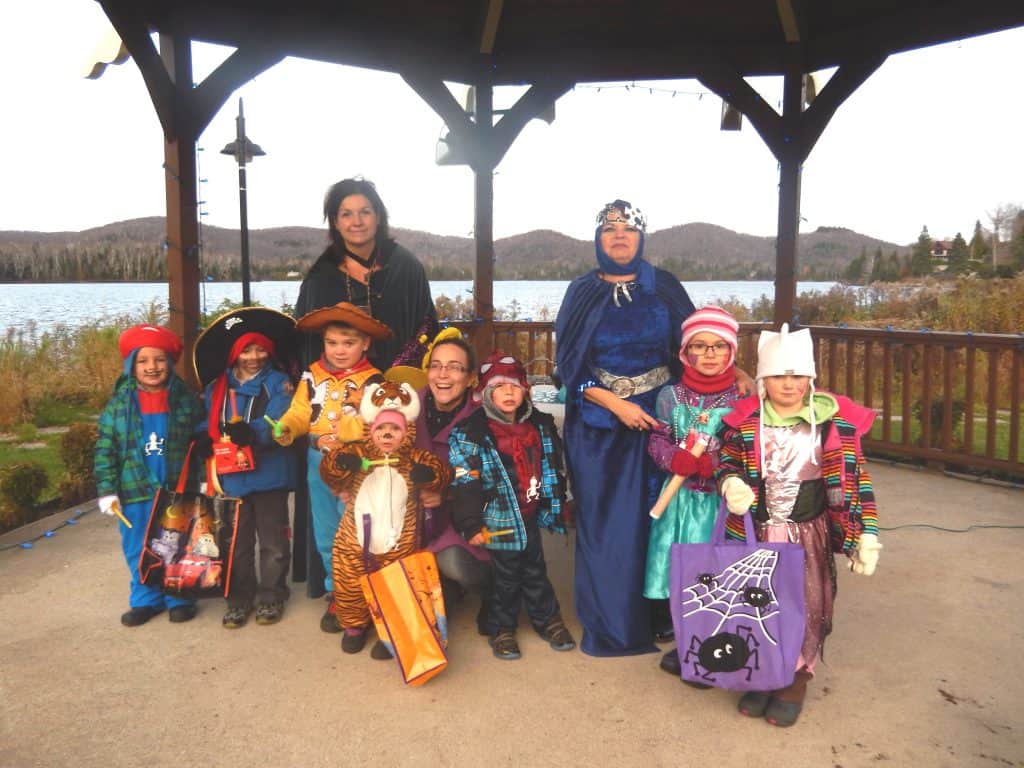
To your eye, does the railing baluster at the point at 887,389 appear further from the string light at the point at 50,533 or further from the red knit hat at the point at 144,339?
the string light at the point at 50,533

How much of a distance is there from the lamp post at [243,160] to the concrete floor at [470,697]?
4.51 meters

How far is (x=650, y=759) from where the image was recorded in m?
2.22

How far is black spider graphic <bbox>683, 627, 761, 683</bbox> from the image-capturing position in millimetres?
2352

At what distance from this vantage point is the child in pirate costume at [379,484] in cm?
285

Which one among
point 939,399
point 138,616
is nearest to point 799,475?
point 138,616

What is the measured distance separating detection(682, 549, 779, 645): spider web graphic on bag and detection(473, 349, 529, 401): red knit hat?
1028 millimetres

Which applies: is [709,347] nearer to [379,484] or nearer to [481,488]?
[481,488]

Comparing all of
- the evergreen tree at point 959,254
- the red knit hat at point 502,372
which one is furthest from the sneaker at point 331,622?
the evergreen tree at point 959,254

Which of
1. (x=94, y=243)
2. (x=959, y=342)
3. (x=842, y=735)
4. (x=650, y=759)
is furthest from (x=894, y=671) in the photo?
(x=94, y=243)

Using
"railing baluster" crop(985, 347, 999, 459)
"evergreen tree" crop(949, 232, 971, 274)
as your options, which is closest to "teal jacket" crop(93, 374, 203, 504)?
"railing baluster" crop(985, 347, 999, 459)

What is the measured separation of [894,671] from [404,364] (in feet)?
7.72

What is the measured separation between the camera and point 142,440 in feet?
10.4

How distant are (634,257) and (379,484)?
52.0 inches

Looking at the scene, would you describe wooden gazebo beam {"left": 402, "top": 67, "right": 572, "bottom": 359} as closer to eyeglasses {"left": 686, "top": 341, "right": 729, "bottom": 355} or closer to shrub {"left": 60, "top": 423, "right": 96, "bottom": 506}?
shrub {"left": 60, "top": 423, "right": 96, "bottom": 506}
